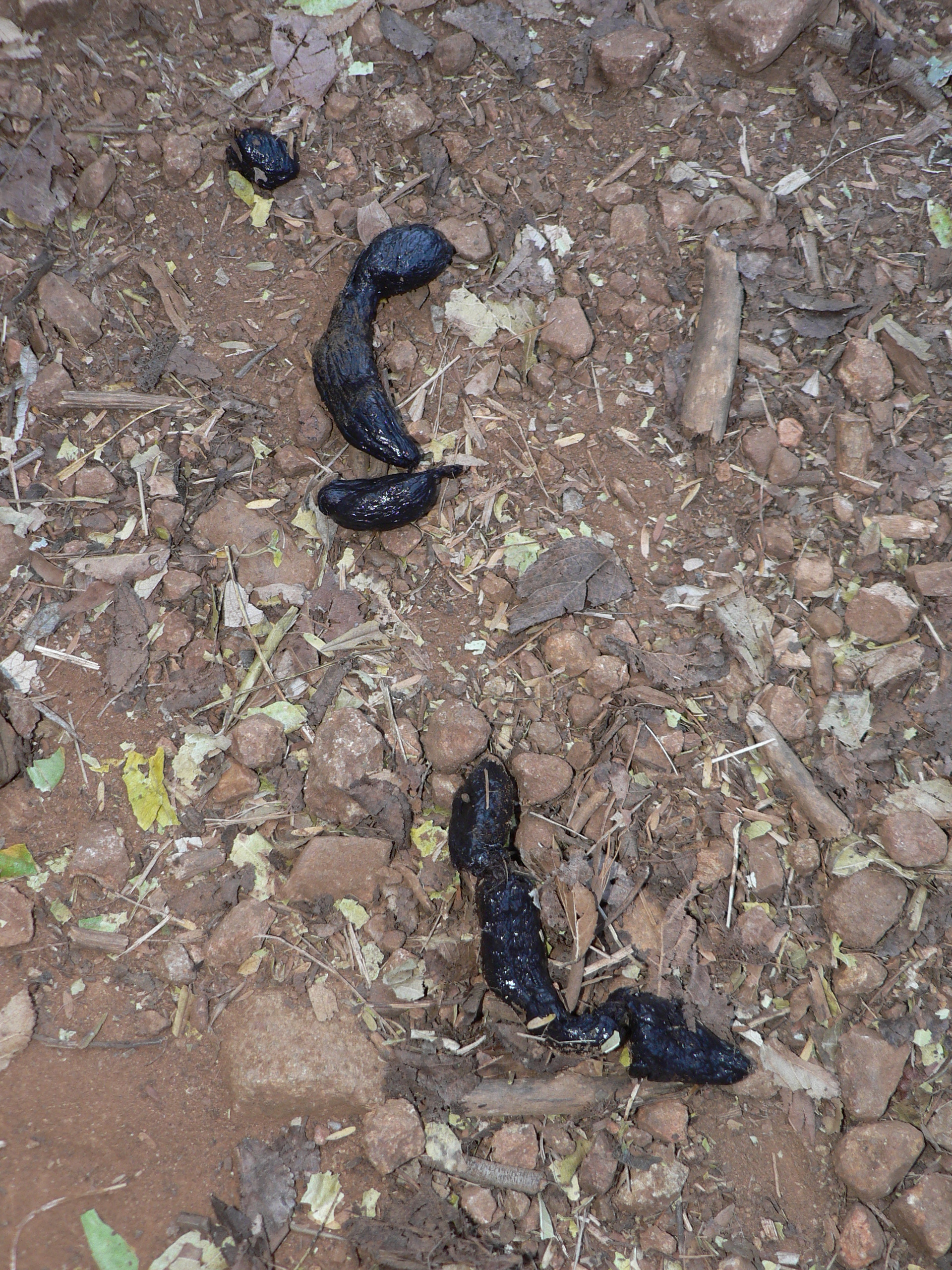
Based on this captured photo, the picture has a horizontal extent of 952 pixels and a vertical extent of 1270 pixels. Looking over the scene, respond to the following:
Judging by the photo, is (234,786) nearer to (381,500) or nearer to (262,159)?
(381,500)

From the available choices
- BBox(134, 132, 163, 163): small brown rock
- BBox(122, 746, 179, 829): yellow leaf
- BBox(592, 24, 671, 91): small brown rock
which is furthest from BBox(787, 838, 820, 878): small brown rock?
BBox(134, 132, 163, 163): small brown rock

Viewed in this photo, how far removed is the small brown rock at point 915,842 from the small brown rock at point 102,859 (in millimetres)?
3164

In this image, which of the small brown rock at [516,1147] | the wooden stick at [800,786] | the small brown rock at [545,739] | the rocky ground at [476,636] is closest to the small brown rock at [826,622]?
the rocky ground at [476,636]

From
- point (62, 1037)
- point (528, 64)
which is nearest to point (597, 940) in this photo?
point (62, 1037)

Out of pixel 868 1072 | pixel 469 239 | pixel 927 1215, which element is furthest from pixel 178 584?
pixel 927 1215

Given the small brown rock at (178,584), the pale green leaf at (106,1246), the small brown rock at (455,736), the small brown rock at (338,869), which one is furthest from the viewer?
the small brown rock at (178,584)

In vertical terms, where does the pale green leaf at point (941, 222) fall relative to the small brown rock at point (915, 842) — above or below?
above

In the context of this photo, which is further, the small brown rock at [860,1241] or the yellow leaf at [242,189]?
the yellow leaf at [242,189]

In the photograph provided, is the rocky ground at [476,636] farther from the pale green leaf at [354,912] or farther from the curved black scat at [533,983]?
the curved black scat at [533,983]

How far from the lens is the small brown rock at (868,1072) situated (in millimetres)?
3004

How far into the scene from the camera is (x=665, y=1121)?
2979 millimetres

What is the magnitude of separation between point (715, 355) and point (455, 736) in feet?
7.03

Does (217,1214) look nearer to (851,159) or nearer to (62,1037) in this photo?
(62,1037)

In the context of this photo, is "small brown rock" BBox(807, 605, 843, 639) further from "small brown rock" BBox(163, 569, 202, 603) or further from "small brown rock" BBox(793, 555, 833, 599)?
"small brown rock" BBox(163, 569, 202, 603)
